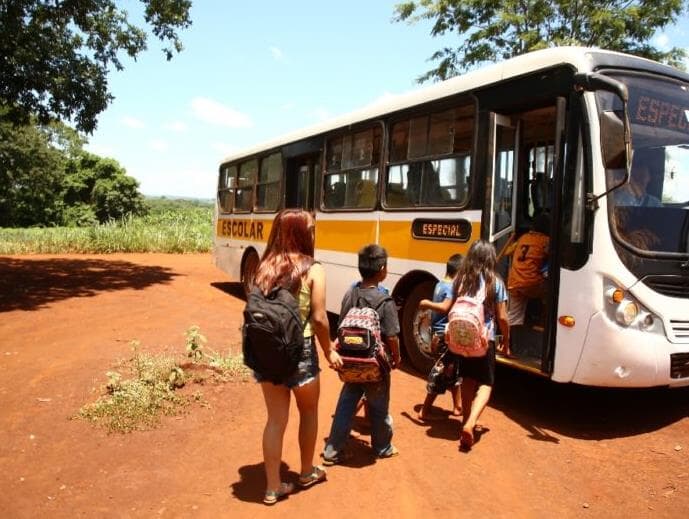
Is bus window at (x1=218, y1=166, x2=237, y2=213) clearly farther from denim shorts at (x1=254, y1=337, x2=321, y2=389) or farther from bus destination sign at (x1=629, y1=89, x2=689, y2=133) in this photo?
denim shorts at (x1=254, y1=337, x2=321, y2=389)

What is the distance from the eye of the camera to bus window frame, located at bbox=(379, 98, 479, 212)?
5.73m

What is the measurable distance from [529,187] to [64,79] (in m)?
10.9

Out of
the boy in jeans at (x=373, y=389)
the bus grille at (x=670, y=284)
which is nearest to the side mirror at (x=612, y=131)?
the bus grille at (x=670, y=284)

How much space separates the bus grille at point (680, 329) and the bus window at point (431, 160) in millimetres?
2115

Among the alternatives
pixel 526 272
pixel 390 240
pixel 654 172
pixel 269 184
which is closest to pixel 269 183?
pixel 269 184

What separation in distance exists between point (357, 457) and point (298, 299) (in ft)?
5.05

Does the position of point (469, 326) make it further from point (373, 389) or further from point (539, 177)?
point (539, 177)

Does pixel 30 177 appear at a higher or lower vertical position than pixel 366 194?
higher

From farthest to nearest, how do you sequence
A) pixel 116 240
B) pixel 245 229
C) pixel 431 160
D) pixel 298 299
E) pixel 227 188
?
1. pixel 116 240
2. pixel 227 188
3. pixel 245 229
4. pixel 431 160
5. pixel 298 299

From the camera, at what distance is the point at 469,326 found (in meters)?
4.33

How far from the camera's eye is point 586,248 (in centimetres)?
453

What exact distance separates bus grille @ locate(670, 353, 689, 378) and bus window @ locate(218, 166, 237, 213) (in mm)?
9264

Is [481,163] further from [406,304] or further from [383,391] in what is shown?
[383,391]

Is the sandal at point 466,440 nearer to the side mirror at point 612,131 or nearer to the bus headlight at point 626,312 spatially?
the bus headlight at point 626,312
